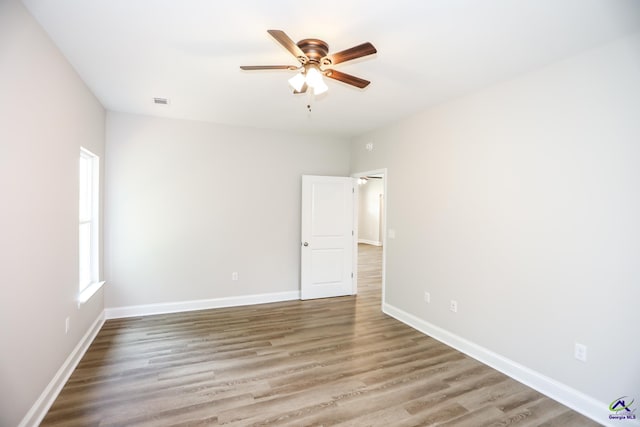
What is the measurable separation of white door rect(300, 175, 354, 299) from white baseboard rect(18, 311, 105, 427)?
282cm

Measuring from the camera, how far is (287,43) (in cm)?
181

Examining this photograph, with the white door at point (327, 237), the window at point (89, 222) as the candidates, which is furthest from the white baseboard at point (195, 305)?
the window at point (89, 222)

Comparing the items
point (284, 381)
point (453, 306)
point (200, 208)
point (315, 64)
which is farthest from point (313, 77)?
point (200, 208)

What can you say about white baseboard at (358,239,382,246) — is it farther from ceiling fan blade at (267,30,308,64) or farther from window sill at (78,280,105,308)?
ceiling fan blade at (267,30,308,64)

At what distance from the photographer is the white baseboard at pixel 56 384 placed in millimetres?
1989

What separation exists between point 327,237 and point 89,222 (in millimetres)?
3204

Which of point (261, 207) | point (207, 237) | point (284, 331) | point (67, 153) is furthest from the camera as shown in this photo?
point (261, 207)

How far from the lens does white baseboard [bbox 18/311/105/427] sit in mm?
1989

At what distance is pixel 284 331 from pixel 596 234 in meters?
3.11

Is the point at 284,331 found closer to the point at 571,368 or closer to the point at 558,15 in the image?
the point at 571,368

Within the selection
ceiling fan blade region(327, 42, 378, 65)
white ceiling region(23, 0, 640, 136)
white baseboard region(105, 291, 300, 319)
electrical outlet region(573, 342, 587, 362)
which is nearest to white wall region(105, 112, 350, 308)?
white baseboard region(105, 291, 300, 319)

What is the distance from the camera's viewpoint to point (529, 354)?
265 cm

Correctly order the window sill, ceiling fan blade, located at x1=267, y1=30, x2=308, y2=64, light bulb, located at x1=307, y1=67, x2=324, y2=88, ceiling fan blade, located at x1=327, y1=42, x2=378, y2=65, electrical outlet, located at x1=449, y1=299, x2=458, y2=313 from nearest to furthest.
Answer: ceiling fan blade, located at x1=267, y1=30, x2=308, y2=64, ceiling fan blade, located at x1=327, y1=42, x2=378, y2=65, light bulb, located at x1=307, y1=67, x2=324, y2=88, the window sill, electrical outlet, located at x1=449, y1=299, x2=458, y2=313

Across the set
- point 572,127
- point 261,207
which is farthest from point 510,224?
point 261,207
